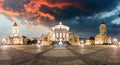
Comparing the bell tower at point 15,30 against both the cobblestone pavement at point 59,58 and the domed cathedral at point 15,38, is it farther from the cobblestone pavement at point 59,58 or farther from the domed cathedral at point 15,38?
the cobblestone pavement at point 59,58

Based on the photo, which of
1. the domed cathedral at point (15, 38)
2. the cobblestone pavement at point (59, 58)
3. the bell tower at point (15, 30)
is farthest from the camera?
the bell tower at point (15, 30)

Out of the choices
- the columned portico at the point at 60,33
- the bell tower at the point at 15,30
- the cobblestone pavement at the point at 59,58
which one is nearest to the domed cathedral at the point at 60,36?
the columned portico at the point at 60,33

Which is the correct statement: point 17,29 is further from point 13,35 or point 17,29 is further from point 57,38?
point 57,38

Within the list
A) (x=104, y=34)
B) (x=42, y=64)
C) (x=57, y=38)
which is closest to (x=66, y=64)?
(x=42, y=64)

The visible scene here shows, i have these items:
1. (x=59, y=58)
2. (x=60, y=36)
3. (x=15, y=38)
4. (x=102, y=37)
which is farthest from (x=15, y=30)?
(x=59, y=58)

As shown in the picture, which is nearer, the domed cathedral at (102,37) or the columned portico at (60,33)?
the columned portico at (60,33)

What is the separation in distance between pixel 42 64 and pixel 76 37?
159 meters

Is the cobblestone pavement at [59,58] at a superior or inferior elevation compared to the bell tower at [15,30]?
inferior

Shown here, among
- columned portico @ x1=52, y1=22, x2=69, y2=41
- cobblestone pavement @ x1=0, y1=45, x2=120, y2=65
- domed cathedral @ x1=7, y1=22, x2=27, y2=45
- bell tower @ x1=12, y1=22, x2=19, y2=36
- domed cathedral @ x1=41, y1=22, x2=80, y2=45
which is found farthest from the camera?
bell tower @ x1=12, y1=22, x2=19, y2=36

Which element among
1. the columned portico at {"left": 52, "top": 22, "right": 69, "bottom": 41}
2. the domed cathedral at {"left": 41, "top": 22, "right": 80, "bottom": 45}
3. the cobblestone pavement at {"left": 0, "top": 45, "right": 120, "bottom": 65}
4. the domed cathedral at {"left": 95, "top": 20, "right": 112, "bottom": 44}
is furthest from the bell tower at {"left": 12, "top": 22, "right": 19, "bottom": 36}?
the cobblestone pavement at {"left": 0, "top": 45, "right": 120, "bottom": 65}

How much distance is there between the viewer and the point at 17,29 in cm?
17625

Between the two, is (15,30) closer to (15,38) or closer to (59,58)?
(15,38)

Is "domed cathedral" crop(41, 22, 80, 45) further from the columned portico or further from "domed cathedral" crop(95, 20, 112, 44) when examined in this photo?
"domed cathedral" crop(95, 20, 112, 44)

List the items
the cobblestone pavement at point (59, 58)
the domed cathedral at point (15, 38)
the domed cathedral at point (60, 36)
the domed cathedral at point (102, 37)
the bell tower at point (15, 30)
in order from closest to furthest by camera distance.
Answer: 1. the cobblestone pavement at point (59, 58)
2. the domed cathedral at point (60, 36)
3. the domed cathedral at point (102, 37)
4. the domed cathedral at point (15, 38)
5. the bell tower at point (15, 30)
